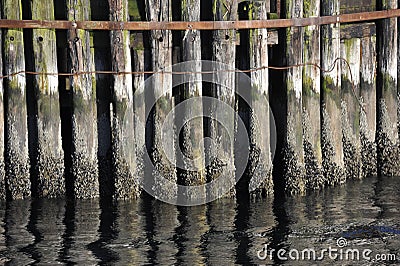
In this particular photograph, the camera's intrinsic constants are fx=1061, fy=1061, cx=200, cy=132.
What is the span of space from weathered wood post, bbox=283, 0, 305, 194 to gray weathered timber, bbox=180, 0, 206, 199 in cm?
114

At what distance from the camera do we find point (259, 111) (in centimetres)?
1376

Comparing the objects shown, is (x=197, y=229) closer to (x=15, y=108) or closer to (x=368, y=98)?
(x=15, y=108)

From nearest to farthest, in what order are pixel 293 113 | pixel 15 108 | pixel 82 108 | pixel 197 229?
pixel 197 229, pixel 15 108, pixel 82 108, pixel 293 113

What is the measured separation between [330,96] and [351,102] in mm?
434

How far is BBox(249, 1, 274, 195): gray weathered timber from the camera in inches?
541

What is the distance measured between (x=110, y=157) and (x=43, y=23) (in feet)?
6.28

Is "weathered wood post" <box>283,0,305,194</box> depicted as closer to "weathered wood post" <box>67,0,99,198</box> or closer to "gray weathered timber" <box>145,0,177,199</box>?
"gray weathered timber" <box>145,0,177,199</box>

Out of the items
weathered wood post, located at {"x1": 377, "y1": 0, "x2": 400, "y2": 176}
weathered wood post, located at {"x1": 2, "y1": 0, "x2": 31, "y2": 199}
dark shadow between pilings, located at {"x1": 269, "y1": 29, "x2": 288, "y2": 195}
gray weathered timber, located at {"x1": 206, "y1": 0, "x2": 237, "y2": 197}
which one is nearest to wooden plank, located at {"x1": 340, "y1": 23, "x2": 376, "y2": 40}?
Result: weathered wood post, located at {"x1": 377, "y1": 0, "x2": 400, "y2": 176}

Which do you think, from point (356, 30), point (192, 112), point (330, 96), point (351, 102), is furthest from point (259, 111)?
point (356, 30)

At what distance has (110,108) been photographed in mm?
13547

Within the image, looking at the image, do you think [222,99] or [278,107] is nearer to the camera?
[222,99]

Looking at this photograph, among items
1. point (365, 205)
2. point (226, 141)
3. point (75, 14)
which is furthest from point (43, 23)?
point (365, 205)

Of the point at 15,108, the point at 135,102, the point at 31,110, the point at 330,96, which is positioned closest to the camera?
the point at 15,108

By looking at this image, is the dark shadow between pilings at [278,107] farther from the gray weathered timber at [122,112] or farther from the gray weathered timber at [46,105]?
the gray weathered timber at [46,105]
